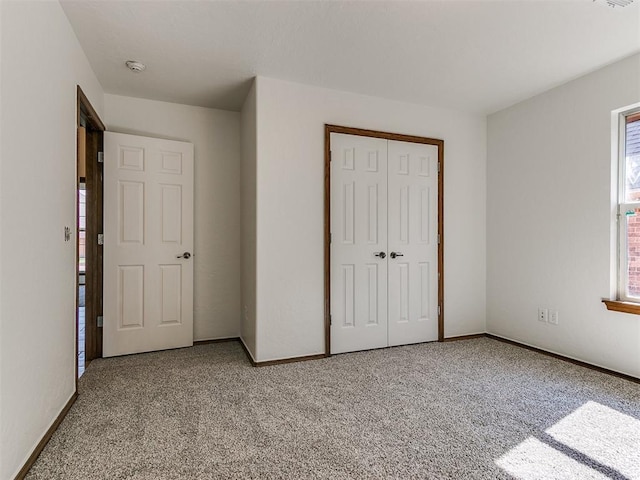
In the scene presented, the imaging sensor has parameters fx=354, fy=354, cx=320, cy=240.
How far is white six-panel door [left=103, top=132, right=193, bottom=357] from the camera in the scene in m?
3.24

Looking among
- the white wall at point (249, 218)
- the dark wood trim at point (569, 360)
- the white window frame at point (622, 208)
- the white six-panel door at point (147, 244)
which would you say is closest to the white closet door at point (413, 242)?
the dark wood trim at point (569, 360)

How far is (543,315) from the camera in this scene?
3.35 meters

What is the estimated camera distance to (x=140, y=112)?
11.3 feet

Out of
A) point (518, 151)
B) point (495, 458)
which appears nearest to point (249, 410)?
point (495, 458)

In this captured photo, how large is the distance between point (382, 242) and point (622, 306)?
76.1 inches

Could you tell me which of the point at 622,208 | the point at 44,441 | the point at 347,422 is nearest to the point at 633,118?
the point at 622,208

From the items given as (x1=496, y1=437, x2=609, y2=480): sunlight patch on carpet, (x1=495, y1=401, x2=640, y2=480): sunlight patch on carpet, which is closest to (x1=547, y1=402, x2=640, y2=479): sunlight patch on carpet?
(x1=495, y1=401, x2=640, y2=480): sunlight patch on carpet

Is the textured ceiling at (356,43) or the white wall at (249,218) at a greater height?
the textured ceiling at (356,43)

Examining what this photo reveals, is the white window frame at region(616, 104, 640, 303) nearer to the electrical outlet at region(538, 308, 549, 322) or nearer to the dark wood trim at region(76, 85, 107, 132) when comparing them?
the electrical outlet at region(538, 308, 549, 322)

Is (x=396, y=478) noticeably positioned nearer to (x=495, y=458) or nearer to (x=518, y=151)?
(x=495, y=458)

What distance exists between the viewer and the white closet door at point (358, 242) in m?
3.30

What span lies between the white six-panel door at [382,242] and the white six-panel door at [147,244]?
58.8 inches

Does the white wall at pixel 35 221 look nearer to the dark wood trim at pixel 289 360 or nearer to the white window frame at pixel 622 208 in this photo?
the dark wood trim at pixel 289 360

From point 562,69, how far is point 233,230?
10.8 feet
